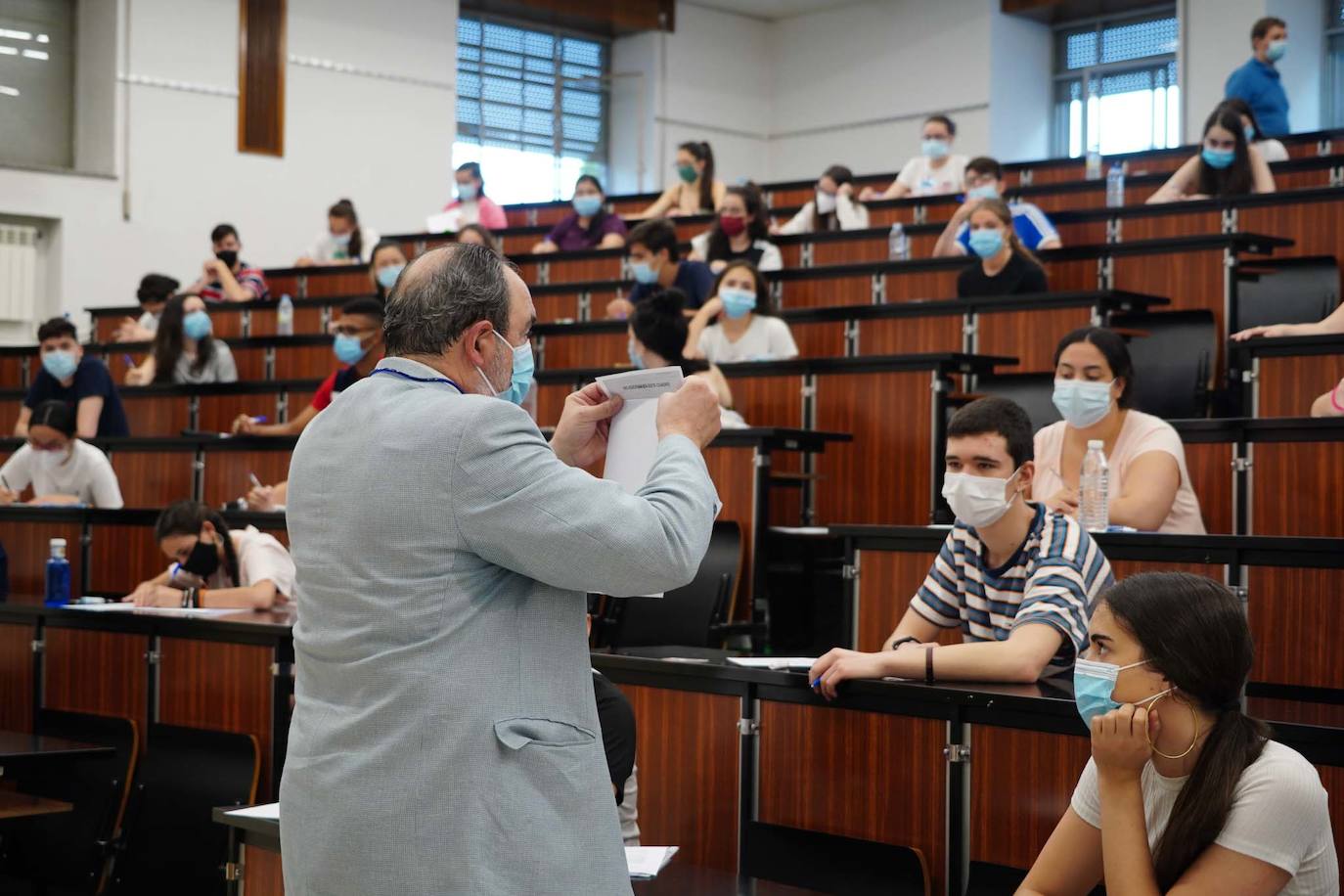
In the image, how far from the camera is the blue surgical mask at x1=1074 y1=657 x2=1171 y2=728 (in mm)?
1996

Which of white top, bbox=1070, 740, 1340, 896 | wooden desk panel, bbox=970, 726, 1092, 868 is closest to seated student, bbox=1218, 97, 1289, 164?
wooden desk panel, bbox=970, 726, 1092, 868

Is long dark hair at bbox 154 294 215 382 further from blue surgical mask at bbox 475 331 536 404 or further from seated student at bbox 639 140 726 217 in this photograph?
blue surgical mask at bbox 475 331 536 404

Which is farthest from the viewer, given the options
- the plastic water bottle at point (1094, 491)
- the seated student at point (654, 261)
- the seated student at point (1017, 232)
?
the seated student at point (654, 261)

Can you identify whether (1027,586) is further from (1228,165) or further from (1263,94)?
(1263,94)

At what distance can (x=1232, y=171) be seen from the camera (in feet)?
22.7

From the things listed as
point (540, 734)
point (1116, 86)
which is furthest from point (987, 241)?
point (1116, 86)

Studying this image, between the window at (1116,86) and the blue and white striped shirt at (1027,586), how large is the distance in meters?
10.6

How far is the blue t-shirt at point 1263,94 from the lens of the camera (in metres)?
8.82

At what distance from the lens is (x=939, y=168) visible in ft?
31.6

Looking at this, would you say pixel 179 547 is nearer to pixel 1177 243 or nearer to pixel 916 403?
pixel 916 403

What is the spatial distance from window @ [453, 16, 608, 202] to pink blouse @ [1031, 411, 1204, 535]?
10434mm

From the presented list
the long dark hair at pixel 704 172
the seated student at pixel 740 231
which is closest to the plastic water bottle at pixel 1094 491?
the seated student at pixel 740 231

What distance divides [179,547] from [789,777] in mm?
2367

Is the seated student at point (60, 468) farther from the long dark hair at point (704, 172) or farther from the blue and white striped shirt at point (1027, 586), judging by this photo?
the long dark hair at point (704, 172)
